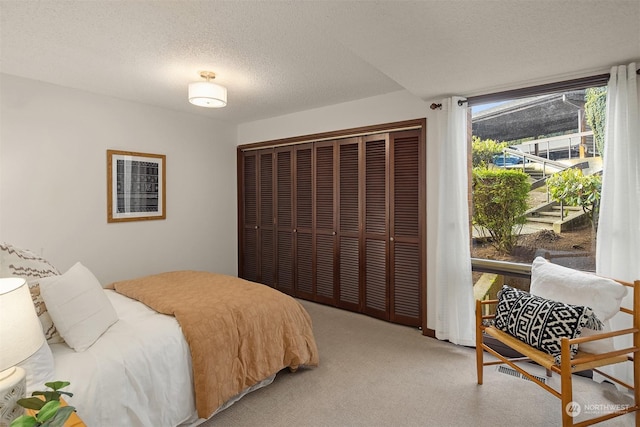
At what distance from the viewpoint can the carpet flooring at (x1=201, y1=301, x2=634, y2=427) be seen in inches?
81.6

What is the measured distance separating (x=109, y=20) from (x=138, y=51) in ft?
1.41

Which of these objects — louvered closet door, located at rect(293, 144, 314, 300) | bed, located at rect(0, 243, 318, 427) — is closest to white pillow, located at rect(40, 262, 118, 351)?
bed, located at rect(0, 243, 318, 427)

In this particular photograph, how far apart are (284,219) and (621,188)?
3.38 meters

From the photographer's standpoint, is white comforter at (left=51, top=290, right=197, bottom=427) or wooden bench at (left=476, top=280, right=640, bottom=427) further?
wooden bench at (left=476, top=280, right=640, bottom=427)

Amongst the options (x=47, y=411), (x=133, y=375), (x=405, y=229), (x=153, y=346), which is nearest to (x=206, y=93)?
(x=153, y=346)

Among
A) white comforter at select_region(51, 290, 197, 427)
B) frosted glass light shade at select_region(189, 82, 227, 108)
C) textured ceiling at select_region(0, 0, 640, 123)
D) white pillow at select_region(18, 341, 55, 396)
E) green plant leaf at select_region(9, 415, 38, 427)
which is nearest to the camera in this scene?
green plant leaf at select_region(9, 415, 38, 427)

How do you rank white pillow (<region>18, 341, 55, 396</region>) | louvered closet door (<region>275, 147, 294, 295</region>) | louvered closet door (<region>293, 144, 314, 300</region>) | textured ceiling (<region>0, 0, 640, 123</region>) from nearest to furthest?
white pillow (<region>18, 341, 55, 396</region>), textured ceiling (<region>0, 0, 640, 123</region>), louvered closet door (<region>293, 144, 314, 300</region>), louvered closet door (<region>275, 147, 294, 295</region>)

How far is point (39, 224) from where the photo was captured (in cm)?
317

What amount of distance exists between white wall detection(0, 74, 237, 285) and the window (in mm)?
3270

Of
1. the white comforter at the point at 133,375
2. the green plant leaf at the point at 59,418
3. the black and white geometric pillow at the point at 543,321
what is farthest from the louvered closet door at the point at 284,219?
the green plant leaf at the point at 59,418

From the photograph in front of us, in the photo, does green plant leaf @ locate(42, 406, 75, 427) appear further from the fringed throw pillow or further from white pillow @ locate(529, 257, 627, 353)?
white pillow @ locate(529, 257, 627, 353)

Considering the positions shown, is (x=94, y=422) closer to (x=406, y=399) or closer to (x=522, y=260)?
(x=406, y=399)

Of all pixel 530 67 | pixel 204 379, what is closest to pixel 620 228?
pixel 530 67

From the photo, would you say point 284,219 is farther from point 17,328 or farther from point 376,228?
point 17,328
